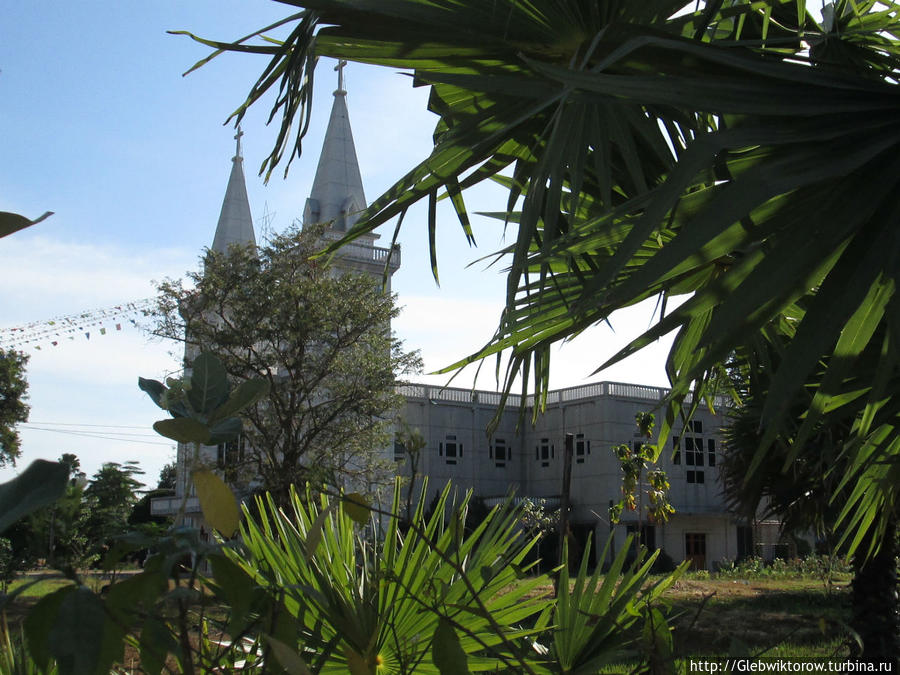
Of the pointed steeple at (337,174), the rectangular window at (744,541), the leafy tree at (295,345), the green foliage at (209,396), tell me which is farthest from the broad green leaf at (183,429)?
the rectangular window at (744,541)

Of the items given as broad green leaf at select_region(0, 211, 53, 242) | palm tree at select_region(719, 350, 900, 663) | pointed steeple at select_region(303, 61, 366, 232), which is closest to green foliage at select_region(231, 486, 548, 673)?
broad green leaf at select_region(0, 211, 53, 242)

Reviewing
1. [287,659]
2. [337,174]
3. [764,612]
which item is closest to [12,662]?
[287,659]

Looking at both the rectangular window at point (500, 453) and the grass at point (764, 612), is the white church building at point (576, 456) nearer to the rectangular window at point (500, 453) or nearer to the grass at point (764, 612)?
the rectangular window at point (500, 453)

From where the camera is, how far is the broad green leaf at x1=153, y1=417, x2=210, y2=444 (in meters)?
0.77

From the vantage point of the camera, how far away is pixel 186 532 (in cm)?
75

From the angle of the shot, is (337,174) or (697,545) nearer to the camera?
(337,174)

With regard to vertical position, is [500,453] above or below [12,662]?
above

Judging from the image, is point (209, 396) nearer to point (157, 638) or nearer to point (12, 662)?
point (157, 638)

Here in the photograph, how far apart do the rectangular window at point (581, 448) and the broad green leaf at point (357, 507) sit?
36.5 metres

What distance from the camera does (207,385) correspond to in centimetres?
85

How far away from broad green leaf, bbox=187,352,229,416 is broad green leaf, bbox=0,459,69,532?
8.2 inches

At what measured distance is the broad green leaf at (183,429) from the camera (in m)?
0.77

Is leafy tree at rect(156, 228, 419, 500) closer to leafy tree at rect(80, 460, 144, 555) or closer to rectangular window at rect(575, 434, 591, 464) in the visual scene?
rectangular window at rect(575, 434, 591, 464)

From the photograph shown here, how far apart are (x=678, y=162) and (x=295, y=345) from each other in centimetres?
2099
